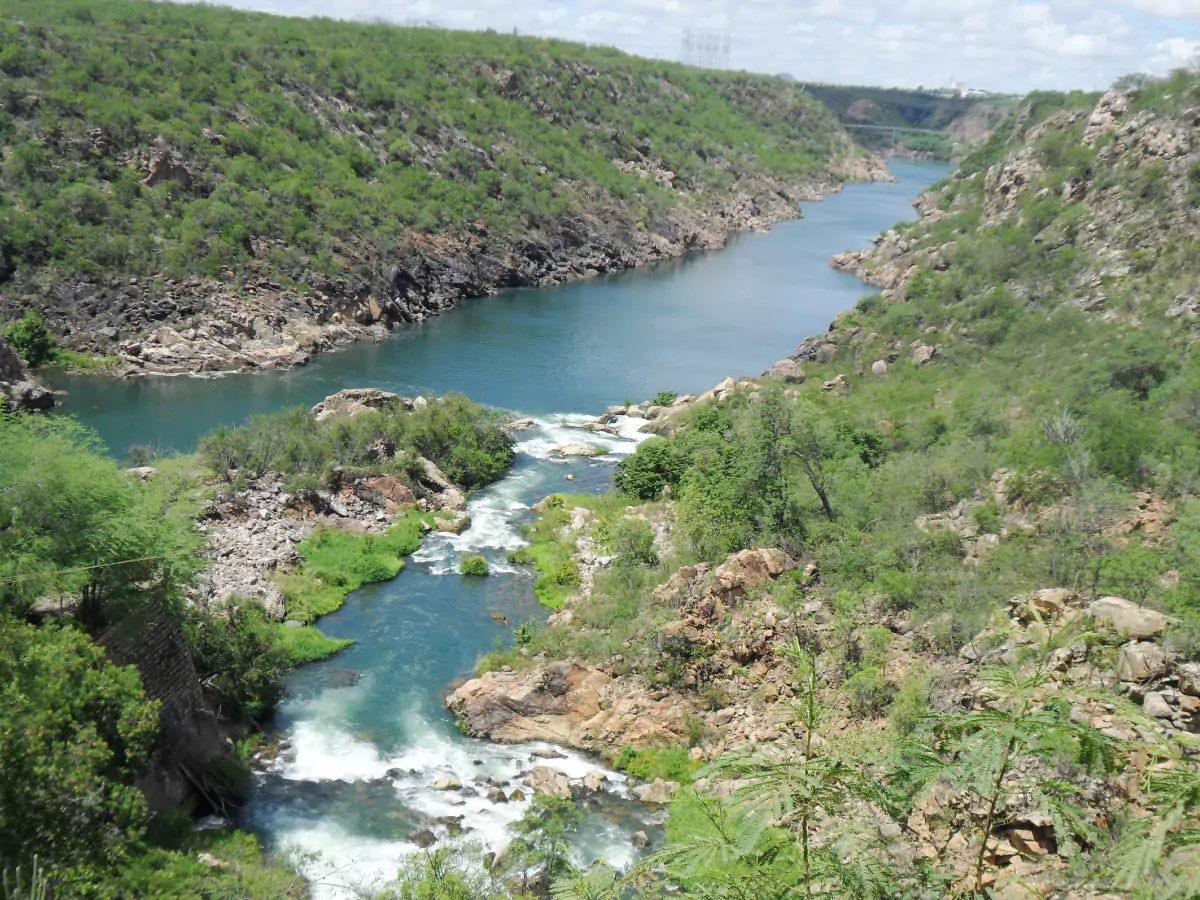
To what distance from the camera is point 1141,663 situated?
15.5m

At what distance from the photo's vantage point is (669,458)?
39.9 m

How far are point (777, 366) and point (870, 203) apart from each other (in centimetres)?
9109

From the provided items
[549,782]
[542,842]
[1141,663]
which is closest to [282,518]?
[549,782]

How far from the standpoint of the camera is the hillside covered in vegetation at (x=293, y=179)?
57.2m

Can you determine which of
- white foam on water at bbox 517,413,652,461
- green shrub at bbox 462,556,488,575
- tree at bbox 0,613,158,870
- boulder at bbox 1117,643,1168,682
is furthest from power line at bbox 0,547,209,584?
white foam on water at bbox 517,413,652,461

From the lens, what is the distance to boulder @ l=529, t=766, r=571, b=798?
70.3 feet

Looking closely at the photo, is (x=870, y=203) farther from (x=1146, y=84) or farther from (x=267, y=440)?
(x=267, y=440)

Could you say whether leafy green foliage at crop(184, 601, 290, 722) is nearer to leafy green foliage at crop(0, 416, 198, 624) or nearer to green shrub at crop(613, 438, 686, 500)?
leafy green foliage at crop(0, 416, 198, 624)

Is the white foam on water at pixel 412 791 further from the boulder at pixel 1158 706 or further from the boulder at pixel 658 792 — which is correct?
the boulder at pixel 1158 706

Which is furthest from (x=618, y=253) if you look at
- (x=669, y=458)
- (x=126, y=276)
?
(x=669, y=458)

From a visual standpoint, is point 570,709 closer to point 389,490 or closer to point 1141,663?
point 1141,663

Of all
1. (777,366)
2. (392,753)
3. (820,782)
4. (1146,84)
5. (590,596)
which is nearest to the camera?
(820,782)

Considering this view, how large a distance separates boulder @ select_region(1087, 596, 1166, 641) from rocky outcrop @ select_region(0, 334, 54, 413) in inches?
1718

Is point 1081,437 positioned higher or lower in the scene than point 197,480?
higher
